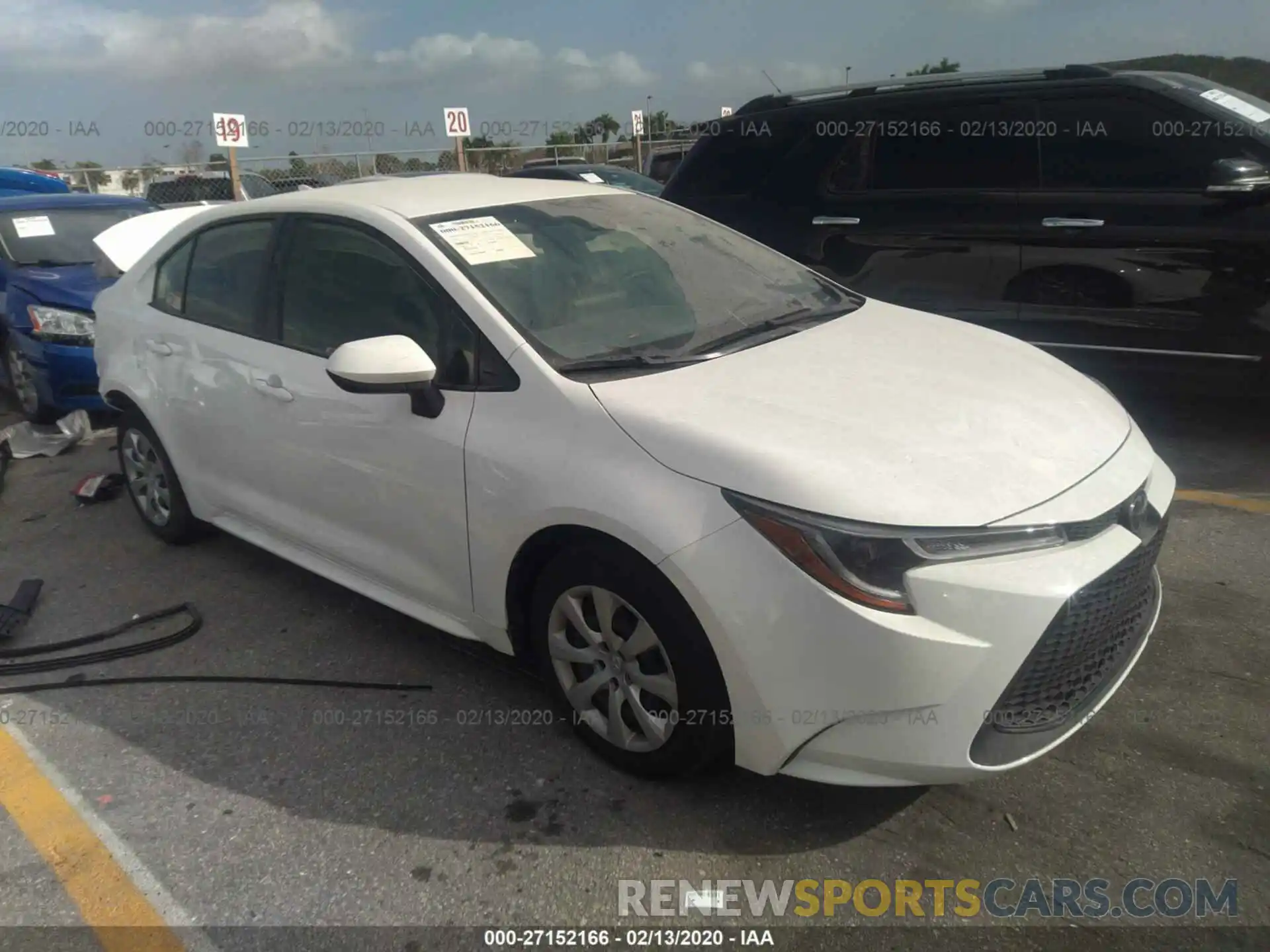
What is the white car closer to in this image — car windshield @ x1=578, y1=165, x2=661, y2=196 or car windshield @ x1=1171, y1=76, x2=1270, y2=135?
car windshield @ x1=1171, y1=76, x2=1270, y2=135

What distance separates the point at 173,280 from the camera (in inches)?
166

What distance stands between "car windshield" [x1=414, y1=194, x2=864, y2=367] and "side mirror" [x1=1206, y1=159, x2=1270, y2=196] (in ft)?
6.98

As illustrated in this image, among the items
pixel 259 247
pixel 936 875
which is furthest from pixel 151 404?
pixel 936 875

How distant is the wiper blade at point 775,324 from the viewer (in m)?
2.96

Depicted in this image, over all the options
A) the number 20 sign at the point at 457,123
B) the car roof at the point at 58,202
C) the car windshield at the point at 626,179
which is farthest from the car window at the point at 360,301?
the number 20 sign at the point at 457,123

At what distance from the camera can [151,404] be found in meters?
4.22

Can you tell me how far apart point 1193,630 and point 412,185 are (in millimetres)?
3190

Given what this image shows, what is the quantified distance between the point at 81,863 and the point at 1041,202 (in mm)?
4908

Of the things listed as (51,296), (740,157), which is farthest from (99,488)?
(740,157)

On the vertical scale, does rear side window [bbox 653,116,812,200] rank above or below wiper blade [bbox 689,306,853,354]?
above

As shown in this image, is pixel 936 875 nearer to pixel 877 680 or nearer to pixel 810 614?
pixel 877 680

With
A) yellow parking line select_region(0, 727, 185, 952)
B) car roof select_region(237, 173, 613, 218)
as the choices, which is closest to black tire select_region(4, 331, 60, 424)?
car roof select_region(237, 173, 613, 218)

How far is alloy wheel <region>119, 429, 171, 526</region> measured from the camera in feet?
14.6

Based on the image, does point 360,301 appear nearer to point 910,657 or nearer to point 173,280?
point 173,280
